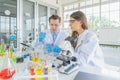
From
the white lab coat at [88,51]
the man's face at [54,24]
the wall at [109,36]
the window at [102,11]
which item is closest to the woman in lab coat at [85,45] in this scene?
the white lab coat at [88,51]

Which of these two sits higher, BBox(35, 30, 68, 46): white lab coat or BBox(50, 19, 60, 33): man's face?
BBox(50, 19, 60, 33): man's face

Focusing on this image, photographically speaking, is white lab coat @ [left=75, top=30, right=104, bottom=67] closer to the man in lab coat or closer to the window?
the man in lab coat

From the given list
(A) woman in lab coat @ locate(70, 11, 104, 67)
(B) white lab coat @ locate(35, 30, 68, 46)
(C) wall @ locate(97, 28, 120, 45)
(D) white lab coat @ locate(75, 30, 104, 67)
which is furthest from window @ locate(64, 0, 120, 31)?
(D) white lab coat @ locate(75, 30, 104, 67)

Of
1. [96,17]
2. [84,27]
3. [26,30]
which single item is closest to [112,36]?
[84,27]

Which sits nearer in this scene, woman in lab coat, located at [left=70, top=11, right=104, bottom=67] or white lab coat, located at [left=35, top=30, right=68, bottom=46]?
woman in lab coat, located at [left=70, top=11, right=104, bottom=67]

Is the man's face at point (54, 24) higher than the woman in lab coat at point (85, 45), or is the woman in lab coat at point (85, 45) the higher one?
the man's face at point (54, 24)

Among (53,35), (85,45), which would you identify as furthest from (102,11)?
(85,45)

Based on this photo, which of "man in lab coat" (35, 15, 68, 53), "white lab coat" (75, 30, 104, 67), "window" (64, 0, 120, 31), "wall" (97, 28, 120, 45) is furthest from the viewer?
"window" (64, 0, 120, 31)

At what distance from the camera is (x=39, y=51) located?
1666 millimetres

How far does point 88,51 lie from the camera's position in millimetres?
1337

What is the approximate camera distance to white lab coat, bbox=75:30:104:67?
4.34ft

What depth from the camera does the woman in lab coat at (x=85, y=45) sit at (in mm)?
1331

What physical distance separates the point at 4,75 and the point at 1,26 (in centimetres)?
308

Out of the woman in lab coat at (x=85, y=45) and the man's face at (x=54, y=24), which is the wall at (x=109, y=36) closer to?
the man's face at (x=54, y=24)
